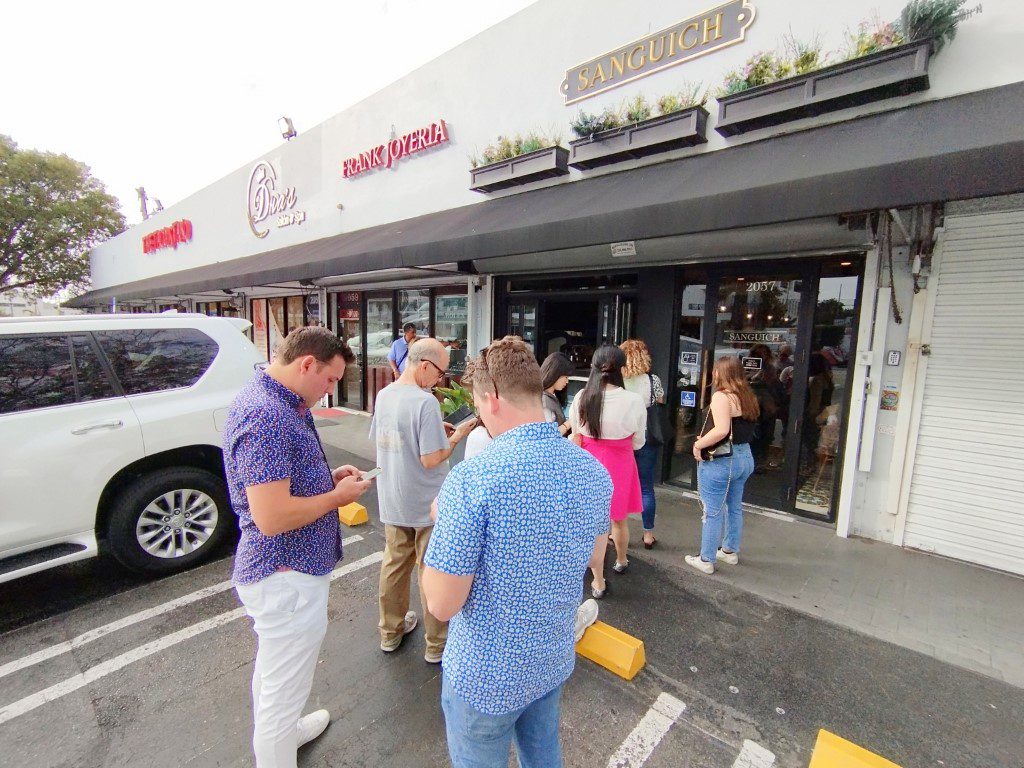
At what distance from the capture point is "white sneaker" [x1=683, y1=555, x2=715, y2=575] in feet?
11.7

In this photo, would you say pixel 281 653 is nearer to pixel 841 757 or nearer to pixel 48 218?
pixel 841 757

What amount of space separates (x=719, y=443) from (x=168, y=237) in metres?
19.1

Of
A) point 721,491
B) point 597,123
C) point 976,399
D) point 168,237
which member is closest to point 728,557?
point 721,491

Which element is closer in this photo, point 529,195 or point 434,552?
point 434,552

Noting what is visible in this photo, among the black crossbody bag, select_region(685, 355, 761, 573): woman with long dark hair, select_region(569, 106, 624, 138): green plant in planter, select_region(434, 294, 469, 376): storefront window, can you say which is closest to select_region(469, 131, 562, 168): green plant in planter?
select_region(569, 106, 624, 138): green plant in planter

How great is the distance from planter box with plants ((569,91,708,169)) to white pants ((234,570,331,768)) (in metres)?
4.73

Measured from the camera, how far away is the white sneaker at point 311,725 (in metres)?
2.10

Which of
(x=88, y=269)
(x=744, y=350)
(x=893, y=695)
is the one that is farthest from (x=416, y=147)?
(x=88, y=269)

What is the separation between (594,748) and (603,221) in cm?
362

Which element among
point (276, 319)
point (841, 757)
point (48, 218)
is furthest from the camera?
point (48, 218)

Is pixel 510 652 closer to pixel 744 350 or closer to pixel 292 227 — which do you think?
pixel 744 350

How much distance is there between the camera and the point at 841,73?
3521 mm

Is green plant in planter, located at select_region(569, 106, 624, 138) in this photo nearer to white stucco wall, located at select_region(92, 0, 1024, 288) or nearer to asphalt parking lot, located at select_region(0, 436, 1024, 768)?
white stucco wall, located at select_region(92, 0, 1024, 288)

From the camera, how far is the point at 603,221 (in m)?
3.97
